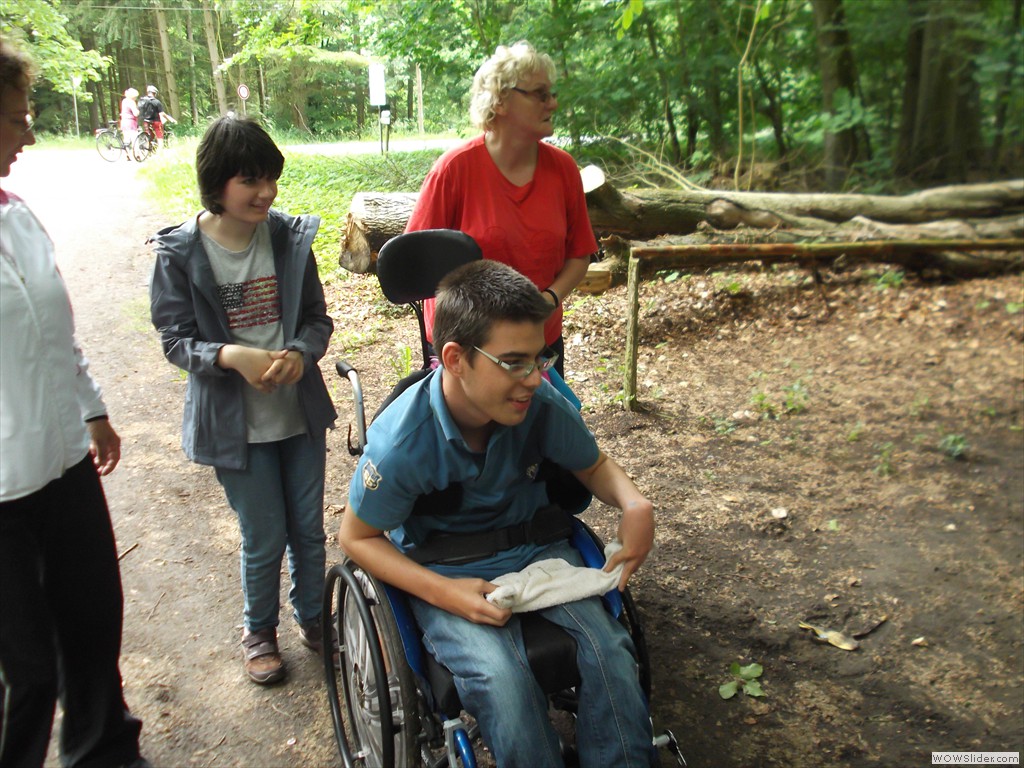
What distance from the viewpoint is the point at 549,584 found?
5.32 ft

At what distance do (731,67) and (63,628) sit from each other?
26.2ft

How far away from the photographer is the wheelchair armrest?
5.54 ft

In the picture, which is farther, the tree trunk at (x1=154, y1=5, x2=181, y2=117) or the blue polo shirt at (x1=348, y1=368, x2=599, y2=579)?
the tree trunk at (x1=154, y1=5, x2=181, y2=117)

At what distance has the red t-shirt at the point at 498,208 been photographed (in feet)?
8.08

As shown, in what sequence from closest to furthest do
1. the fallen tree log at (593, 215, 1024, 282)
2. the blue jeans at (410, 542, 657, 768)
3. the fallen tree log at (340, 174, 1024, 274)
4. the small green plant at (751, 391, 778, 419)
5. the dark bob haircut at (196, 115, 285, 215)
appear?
the blue jeans at (410, 542, 657, 768)
the dark bob haircut at (196, 115, 285, 215)
the small green plant at (751, 391, 778, 419)
the fallen tree log at (593, 215, 1024, 282)
the fallen tree log at (340, 174, 1024, 274)

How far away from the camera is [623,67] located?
8125 mm

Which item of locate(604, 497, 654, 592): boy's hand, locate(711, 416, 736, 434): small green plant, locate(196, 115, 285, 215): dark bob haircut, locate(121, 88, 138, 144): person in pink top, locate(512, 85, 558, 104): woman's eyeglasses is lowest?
locate(711, 416, 736, 434): small green plant

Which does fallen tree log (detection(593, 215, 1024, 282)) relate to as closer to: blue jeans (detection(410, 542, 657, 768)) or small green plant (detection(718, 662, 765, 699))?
small green plant (detection(718, 662, 765, 699))

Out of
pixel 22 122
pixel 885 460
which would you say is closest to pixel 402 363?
pixel 885 460

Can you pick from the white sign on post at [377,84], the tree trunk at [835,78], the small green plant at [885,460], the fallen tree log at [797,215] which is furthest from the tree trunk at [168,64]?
the small green plant at [885,460]

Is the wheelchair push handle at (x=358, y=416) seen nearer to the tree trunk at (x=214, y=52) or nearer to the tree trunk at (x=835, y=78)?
the tree trunk at (x=835, y=78)

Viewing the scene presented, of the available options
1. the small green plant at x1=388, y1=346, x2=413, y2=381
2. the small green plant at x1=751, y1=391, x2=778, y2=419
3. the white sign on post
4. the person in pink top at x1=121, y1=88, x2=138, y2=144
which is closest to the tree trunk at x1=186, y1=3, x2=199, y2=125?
the person in pink top at x1=121, y1=88, x2=138, y2=144

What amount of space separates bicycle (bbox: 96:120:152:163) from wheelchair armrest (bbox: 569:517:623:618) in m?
13.3

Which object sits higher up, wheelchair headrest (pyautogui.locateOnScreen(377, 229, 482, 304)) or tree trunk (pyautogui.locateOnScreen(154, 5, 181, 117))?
tree trunk (pyautogui.locateOnScreen(154, 5, 181, 117))
